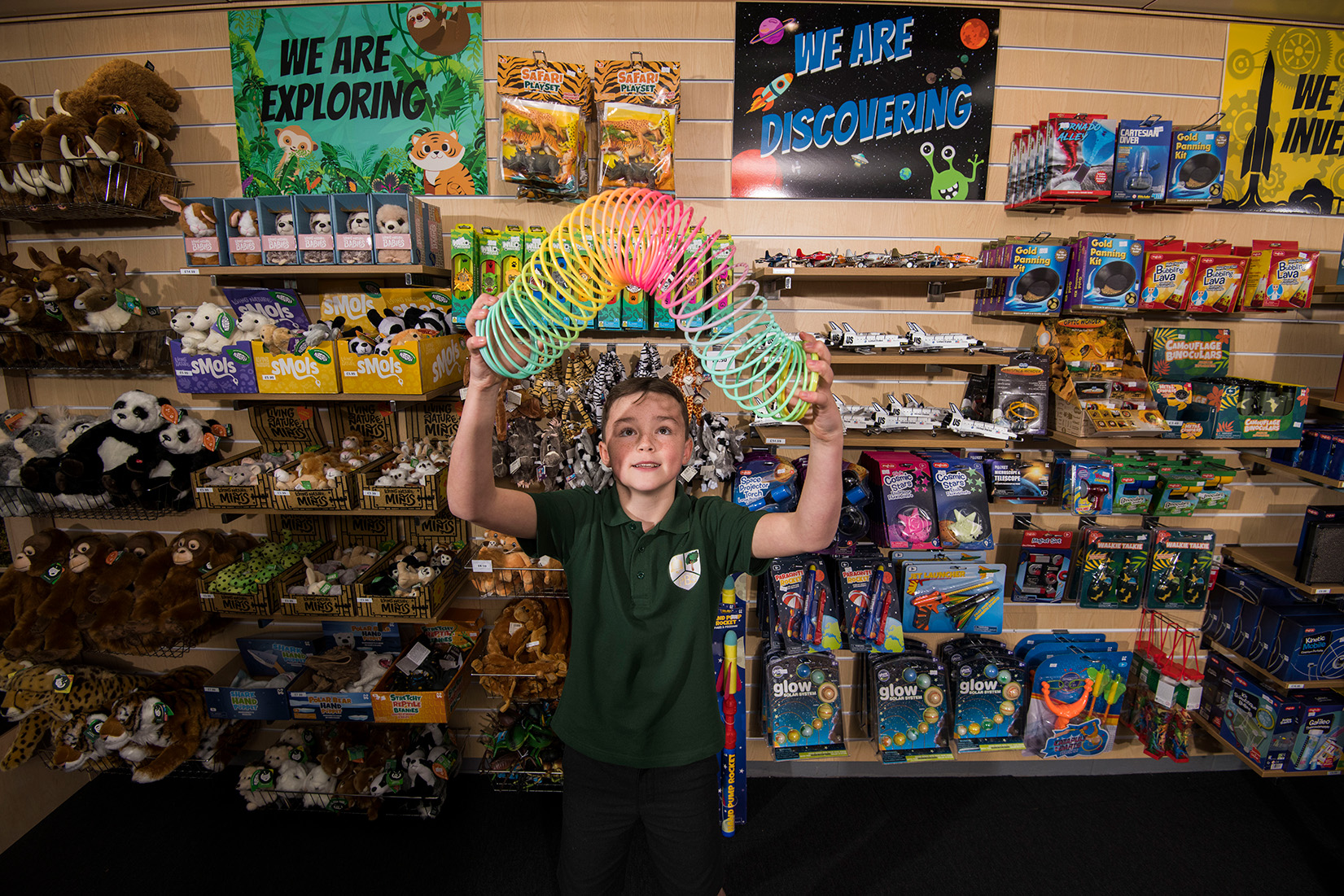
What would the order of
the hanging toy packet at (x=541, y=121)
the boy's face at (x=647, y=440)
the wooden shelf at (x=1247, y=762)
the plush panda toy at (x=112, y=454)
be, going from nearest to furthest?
1. the boy's face at (x=647, y=440)
2. the hanging toy packet at (x=541, y=121)
3. the plush panda toy at (x=112, y=454)
4. the wooden shelf at (x=1247, y=762)

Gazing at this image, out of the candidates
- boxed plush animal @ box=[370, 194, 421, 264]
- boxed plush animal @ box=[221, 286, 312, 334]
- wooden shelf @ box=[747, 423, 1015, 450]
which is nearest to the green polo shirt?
wooden shelf @ box=[747, 423, 1015, 450]

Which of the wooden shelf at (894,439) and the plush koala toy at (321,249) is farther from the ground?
the plush koala toy at (321,249)

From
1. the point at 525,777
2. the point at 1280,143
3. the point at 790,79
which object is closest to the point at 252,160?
the point at 790,79

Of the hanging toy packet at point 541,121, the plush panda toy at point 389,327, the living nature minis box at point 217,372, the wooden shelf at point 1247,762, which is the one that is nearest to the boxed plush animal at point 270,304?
the living nature minis box at point 217,372

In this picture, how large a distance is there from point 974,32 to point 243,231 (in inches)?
126

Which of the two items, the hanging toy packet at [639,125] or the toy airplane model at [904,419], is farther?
the toy airplane model at [904,419]

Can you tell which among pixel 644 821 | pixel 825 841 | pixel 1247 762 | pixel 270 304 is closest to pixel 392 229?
pixel 270 304

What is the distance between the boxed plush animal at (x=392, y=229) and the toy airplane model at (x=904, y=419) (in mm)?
2023

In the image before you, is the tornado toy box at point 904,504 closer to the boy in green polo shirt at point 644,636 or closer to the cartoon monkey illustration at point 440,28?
the boy in green polo shirt at point 644,636

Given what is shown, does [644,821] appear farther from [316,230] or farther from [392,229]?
[316,230]

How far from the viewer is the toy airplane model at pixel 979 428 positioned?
95.3 inches

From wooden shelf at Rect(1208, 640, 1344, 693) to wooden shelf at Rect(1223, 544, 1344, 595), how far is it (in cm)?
40

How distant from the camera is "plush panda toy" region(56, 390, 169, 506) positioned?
2504mm

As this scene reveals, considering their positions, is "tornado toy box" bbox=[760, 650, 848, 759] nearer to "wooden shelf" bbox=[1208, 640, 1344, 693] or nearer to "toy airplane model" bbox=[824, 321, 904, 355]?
"toy airplane model" bbox=[824, 321, 904, 355]
